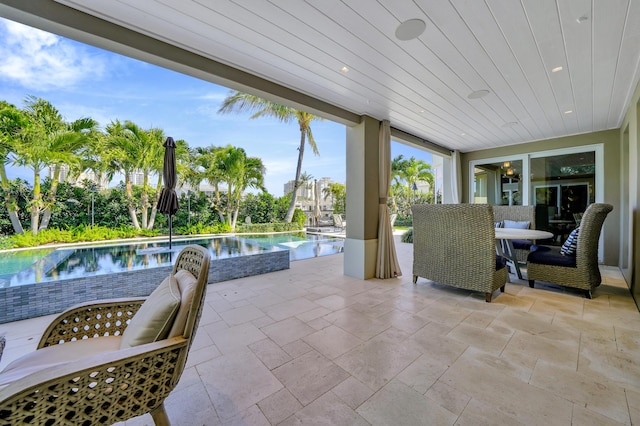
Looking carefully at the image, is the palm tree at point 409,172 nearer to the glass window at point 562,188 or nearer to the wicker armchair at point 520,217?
the glass window at point 562,188

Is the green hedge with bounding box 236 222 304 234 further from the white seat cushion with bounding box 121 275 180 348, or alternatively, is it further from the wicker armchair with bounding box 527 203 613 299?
the white seat cushion with bounding box 121 275 180 348

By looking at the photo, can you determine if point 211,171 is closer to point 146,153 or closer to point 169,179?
point 146,153

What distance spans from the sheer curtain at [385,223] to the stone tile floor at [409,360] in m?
0.86

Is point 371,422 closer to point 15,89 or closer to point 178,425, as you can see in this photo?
point 178,425

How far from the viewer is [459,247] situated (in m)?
3.09

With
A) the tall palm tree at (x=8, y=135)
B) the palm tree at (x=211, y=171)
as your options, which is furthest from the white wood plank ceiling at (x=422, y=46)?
the palm tree at (x=211, y=171)

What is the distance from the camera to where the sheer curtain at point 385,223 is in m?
3.95

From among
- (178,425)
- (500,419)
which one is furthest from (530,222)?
(178,425)

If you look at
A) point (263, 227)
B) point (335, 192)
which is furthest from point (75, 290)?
point (335, 192)

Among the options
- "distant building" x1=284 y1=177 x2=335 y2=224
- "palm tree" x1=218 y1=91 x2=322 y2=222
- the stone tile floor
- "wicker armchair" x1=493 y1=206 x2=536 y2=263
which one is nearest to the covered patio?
the stone tile floor

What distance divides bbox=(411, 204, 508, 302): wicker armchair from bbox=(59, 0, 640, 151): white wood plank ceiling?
1.51 metres

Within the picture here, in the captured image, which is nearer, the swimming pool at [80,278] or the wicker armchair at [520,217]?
the swimming pool at [80,278]

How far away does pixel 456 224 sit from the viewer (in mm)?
3082

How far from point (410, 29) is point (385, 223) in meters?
2.63
